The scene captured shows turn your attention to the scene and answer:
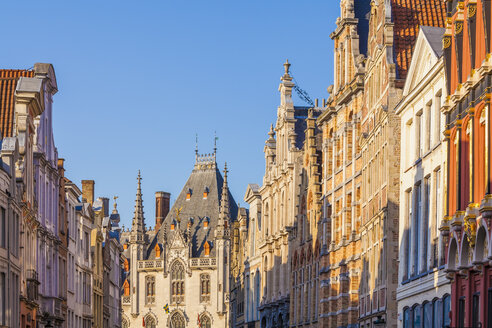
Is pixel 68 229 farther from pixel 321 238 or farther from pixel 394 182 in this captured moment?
pixel 394 182

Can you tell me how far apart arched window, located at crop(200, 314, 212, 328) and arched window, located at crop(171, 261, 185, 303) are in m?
3.59

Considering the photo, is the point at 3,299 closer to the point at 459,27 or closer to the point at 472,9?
the point at 459,27

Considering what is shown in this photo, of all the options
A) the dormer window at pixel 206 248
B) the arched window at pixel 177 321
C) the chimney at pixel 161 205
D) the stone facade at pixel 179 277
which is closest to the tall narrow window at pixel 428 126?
the stone facade at pixel 179 277

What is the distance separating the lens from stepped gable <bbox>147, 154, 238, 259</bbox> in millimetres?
159625

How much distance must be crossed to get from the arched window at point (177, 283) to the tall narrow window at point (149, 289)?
2464mm

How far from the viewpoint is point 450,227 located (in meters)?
34.7

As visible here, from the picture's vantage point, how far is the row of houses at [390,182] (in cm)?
3353

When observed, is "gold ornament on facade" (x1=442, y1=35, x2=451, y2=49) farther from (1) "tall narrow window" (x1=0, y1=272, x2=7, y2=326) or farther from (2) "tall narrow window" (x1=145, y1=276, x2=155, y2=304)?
(2) "tall narrow window" (x1=145, y1=276, x2=155, y2=304)

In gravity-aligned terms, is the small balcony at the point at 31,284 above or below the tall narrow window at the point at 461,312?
above

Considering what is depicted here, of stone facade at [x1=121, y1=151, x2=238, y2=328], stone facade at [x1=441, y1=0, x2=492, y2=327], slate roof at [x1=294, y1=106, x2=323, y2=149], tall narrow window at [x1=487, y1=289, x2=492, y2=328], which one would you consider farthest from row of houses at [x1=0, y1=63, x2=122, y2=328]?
stone facade at [x1=121, y1=151, x2=238, y2=328]

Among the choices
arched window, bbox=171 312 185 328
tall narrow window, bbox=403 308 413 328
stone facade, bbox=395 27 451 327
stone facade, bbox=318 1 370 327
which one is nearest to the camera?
stone facade, bbox=395 27 451 327

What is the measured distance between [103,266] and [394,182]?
37.1 m

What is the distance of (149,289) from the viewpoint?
155250mm

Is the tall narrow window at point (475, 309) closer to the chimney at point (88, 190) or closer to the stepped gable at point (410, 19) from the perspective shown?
the stepped gable at point (410, 19)
